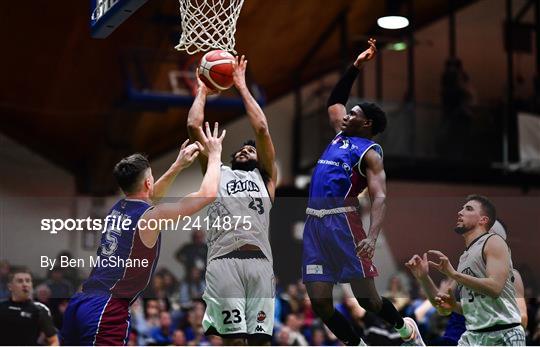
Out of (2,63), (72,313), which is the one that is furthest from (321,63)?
(72,313)

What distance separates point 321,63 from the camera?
19.4m

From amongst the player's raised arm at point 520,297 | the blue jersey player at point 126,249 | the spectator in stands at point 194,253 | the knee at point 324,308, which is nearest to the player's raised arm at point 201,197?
the blue jersey player at point 126,249

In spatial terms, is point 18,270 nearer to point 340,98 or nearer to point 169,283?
point 169,283

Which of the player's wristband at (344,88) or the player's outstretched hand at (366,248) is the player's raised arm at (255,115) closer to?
the player's wristband at (344,88)

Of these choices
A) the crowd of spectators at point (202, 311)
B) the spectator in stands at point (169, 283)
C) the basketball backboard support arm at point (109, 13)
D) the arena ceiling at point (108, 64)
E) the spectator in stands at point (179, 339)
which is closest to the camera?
the basketball backboard support arm at point (109, 13)

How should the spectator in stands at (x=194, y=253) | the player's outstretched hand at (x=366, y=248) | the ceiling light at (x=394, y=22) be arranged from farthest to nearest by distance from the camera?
1. the ceiling light at (x=394, y=22)
2. the spectator in stands at (x=194, y=253)
3. the player's outstretched hand at (x=366, y=248)

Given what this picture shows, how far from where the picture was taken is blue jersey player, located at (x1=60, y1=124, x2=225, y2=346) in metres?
8.59

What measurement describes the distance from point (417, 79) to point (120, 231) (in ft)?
40.6

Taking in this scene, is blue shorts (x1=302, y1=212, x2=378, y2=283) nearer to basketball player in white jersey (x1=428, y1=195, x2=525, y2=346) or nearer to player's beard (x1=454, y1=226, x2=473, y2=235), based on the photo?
basketball player in white jersey (x1=428, y1=195, x2=525, y2=346)

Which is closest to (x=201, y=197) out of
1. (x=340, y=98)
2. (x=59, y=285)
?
(x=340, y=98)

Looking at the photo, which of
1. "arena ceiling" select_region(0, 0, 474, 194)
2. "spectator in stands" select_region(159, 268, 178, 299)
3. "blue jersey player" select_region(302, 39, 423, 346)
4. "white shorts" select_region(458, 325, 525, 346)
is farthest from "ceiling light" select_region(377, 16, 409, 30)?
"white shorts" select_region(458, 325, 525, 346)

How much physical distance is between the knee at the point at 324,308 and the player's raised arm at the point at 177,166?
1.71 meters

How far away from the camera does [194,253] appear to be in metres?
10.1

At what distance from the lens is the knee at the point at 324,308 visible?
9188 mm
